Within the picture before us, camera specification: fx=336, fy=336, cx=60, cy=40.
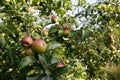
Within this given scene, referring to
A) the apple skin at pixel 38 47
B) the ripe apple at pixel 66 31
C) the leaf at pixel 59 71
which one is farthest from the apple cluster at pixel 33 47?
the ripe apple at pixel 66 31

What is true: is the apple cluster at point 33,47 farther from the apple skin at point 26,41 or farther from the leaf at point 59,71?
the leaf at point 59,71

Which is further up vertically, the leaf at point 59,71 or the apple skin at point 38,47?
the apple skin at point 38,47

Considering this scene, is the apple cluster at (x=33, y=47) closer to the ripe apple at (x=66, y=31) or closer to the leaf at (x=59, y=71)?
the leaf at (x=59, y=71)

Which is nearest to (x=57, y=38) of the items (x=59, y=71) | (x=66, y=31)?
(x=66, y=31)

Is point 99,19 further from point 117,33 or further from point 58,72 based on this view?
point 58,72

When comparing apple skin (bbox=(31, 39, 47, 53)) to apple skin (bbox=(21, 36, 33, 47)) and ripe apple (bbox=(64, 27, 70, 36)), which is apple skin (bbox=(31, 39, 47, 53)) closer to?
apple skin (bbox=(21, 36, 33, 47))

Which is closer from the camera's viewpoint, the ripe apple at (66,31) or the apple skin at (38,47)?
the apple skin at (38,47)

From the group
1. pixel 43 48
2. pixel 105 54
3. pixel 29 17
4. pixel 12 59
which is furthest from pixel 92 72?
pixel 43 48

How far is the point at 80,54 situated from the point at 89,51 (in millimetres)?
200

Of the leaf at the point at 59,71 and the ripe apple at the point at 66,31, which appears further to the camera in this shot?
the ripe apple at the point at 66,31

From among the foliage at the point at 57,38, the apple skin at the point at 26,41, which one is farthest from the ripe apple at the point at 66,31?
the apple skin at the point at 26,41

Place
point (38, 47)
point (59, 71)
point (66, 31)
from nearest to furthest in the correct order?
1. point (38, 47)
2. point (59, 71)
3. point (66, 31)

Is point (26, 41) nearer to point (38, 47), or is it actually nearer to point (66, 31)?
point (38, 47)

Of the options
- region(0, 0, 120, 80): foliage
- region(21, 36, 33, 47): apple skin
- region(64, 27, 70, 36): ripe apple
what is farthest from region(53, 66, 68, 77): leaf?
region(64, 27, 70, 36): ripe apple
